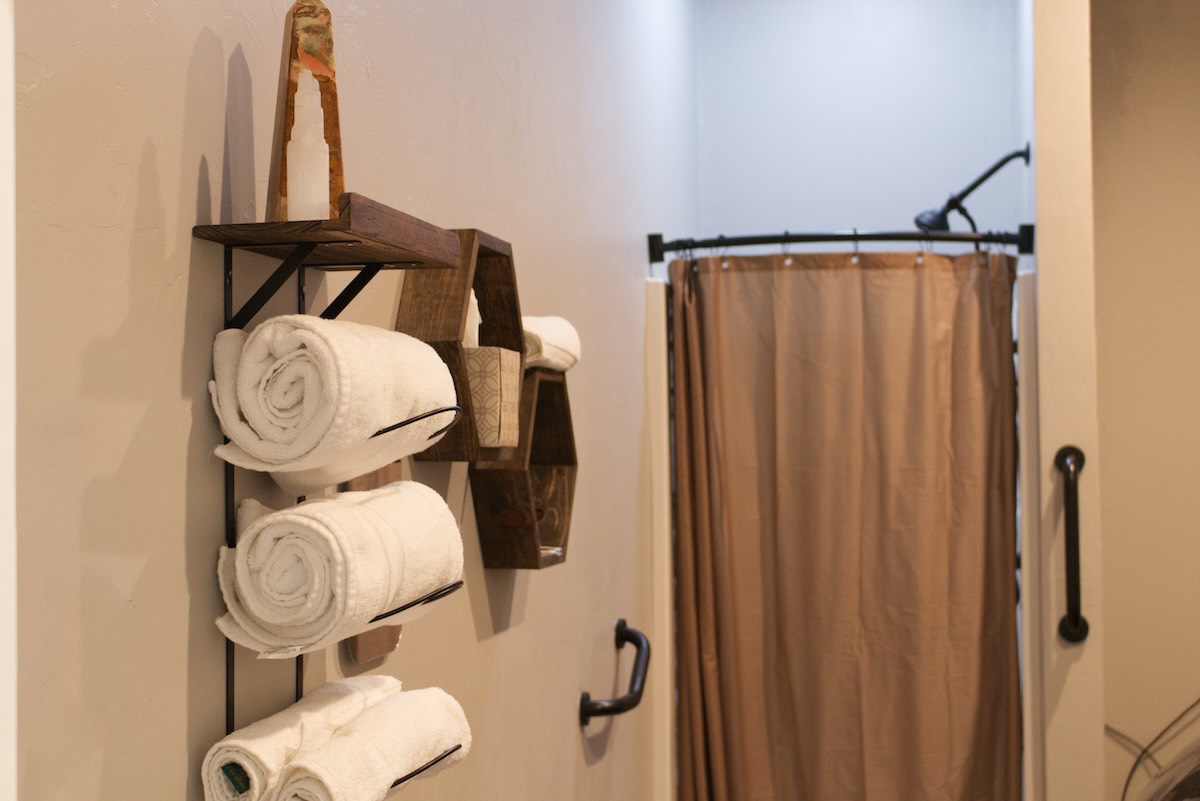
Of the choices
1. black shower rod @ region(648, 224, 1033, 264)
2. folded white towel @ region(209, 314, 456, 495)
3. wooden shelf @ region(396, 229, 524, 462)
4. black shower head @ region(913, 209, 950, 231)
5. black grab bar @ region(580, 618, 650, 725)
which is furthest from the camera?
black shower head @ region(913, 209, 950, 231)

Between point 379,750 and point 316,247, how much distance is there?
313 millimetres

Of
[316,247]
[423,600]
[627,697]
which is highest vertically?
[316,247]

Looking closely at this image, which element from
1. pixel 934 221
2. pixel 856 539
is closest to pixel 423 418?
pixel 856 539

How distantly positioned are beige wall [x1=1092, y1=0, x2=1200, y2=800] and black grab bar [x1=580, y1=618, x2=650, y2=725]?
4.03ft

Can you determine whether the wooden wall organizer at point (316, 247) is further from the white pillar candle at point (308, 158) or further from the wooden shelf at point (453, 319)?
the wooden shelf at point (453, 319)

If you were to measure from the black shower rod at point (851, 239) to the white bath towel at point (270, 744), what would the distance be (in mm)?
1589

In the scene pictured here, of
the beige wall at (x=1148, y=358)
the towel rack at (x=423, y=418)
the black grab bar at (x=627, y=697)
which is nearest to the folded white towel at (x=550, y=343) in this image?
the towel rack at (x=423, y=418)

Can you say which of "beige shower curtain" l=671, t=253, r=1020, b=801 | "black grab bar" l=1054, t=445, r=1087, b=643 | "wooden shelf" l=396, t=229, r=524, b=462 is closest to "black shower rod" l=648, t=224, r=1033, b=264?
"beige shower curtain" l=671, t=253, r=1020, b=801

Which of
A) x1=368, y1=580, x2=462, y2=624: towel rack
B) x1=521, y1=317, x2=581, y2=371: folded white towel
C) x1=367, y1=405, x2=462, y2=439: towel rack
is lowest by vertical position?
x1=368, y1=580, x2=462, y2=624: towel rack

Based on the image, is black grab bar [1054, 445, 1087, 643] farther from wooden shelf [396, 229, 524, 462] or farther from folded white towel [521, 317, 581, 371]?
wooden shelf [396, 229, 524, 462]

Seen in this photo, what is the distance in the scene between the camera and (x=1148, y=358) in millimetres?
2293

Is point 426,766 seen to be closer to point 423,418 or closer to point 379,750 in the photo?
point 379,750

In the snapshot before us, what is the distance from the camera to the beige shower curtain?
2088 mm

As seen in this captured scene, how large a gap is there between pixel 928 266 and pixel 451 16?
1.38m
